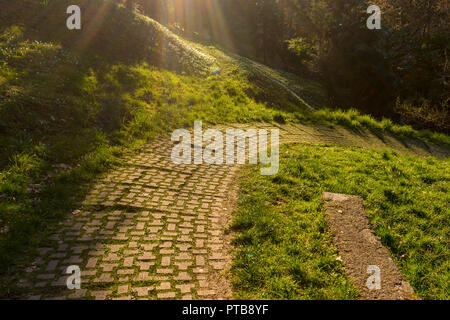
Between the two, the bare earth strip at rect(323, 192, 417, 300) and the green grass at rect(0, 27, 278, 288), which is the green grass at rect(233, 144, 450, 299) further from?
the green grass at rect(0, 27, 278, 288)

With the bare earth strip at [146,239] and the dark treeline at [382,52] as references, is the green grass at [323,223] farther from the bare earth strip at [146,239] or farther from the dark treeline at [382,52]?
the dark treeline at [382,52]

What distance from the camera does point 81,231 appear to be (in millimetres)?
4590

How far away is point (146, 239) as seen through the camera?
15.0ft

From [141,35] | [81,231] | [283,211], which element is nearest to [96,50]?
[141,35]

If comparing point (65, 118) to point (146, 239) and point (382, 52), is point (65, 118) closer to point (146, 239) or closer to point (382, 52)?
point (146, 239)

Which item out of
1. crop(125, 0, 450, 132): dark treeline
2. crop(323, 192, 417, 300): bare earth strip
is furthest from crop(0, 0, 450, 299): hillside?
crop(125, 0, 450, 132): dark treeline

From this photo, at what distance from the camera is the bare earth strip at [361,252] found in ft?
12.5

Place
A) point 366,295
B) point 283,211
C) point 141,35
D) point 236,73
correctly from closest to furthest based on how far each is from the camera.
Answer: point 366,295, point 283,211, point 141,35, point 236,73

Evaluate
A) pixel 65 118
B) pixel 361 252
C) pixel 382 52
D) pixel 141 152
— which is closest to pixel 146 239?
pixel 361 252

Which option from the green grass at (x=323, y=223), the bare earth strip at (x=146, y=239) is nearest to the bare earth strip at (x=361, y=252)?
the green grass at (x=323, y=223)

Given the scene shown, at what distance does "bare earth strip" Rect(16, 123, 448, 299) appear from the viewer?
12.1ft

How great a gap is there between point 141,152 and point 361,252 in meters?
5.54

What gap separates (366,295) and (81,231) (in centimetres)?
405
